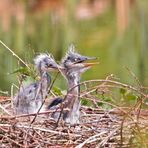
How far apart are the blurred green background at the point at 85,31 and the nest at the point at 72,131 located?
9.73ft

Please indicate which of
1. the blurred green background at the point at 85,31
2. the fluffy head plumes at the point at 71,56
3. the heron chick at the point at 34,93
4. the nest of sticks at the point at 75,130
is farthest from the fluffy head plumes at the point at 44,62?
the blurred green background at the point at 85,31

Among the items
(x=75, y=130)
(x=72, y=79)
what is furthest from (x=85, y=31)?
(x=75, y=130)

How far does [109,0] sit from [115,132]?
15.1m

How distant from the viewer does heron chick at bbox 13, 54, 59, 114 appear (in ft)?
23.6

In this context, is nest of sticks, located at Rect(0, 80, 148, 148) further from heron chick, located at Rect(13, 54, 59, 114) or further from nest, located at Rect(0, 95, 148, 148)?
heron chick, located at Rect(13, 54, 59, 114)

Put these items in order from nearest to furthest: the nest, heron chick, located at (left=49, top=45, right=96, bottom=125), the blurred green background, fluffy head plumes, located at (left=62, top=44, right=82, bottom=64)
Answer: the nest, heron chick, located at (left=49, top=45, right=96, bottom=125), fluffy head plumes, located at (left=62, top=44, right=82, bottom=64), the blurred green background

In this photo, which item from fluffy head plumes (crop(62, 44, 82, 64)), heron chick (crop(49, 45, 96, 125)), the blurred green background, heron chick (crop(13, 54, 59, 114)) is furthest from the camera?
the blurred green background

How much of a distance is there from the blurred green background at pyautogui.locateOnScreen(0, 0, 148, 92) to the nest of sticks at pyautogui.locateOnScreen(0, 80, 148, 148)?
9.69ft

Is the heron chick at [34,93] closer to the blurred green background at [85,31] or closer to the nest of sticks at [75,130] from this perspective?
the nest of sticks at [75,130]

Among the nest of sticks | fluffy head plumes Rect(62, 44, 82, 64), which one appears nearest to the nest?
the nest of sticks

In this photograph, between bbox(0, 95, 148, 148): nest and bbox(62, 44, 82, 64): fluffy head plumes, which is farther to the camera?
bbox(62, 44, 82, 64): fluffy head plumes

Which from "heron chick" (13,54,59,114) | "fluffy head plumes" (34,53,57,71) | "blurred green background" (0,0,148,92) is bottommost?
"heron chick" (13,54,59,114)

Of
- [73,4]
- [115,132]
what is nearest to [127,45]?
[73,4]

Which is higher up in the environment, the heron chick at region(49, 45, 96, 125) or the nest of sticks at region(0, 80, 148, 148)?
the heron chick at region(49, 45, 96, 125)
